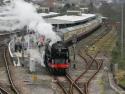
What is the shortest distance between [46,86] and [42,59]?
10092mm

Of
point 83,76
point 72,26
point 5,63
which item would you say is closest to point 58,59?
point 83,76

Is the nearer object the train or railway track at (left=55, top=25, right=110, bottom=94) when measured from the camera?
railway track at (left=55, top=25, right=110, bottom=94)

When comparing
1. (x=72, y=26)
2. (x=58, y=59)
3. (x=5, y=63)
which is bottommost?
(x=5, y=63)

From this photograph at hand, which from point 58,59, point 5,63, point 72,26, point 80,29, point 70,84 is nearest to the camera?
point 70,84

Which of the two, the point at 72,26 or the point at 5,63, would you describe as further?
the point at 72,26

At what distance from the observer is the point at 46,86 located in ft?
114

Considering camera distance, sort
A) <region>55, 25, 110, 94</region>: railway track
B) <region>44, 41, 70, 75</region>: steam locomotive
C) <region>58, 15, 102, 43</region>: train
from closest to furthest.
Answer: <region>55, 25, 110, 94</region>: railway track → <region>44, 41, 70, 75</region>: steam locomotive → <region>58, 15, 102, 43</region>: train

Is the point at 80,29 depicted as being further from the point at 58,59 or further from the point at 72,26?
the point at 58,59

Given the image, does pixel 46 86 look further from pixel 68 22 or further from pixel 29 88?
pixel 68 22

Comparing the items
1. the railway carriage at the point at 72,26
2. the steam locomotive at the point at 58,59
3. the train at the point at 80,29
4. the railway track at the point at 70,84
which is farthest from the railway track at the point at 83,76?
the railway carriage at the point at 72,26

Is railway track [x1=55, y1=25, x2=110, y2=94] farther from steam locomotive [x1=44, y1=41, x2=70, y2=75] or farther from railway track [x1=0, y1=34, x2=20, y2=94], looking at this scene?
railway track [x1=0, y1=34, x2=20, y2=94]

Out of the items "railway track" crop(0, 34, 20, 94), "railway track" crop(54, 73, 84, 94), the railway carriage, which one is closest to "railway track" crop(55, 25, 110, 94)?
"railway track" crop(54, 73, 84, 94)

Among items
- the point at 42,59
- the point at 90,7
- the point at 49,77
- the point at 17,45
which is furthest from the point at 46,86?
the point at 90,7

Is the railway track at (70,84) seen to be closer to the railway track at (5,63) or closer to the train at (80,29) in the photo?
the railway track at (5,63)
